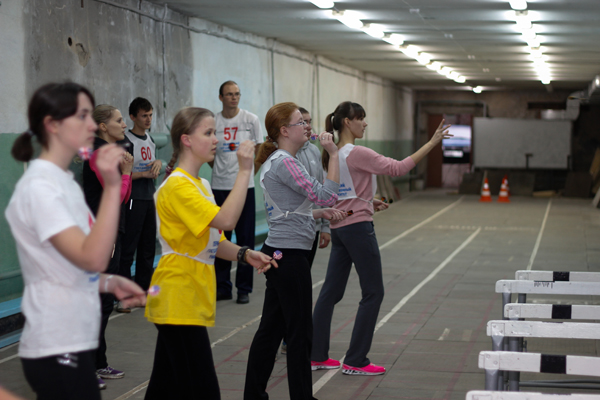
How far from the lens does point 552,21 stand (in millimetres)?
9758

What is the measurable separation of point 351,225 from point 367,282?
39 cm

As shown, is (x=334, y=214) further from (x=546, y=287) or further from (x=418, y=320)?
(x=418, y=320)

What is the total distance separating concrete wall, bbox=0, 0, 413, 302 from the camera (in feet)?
19.7

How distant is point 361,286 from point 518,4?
514cm

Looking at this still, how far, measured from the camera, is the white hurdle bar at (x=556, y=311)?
3.71 metres

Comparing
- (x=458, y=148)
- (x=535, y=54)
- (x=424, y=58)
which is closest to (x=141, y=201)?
(x=535, y=54)

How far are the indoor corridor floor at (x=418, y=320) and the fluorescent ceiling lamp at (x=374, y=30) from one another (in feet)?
10.9

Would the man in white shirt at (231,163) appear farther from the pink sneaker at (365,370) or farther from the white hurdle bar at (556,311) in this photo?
the white hurdle bar at (556,311)

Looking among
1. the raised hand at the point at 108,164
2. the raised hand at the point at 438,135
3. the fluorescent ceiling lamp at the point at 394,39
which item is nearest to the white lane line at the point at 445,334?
the raised hand at the point at 438,135

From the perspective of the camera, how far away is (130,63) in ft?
25.9

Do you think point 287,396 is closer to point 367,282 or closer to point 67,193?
point 367,282

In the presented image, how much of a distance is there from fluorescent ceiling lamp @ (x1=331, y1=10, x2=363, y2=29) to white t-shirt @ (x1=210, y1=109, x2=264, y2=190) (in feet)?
8.85

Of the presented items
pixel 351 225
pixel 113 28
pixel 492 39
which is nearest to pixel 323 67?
pixel 492 39

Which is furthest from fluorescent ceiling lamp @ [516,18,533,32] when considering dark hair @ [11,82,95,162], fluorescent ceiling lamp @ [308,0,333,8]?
dark hair @ [11,82,95,162]
